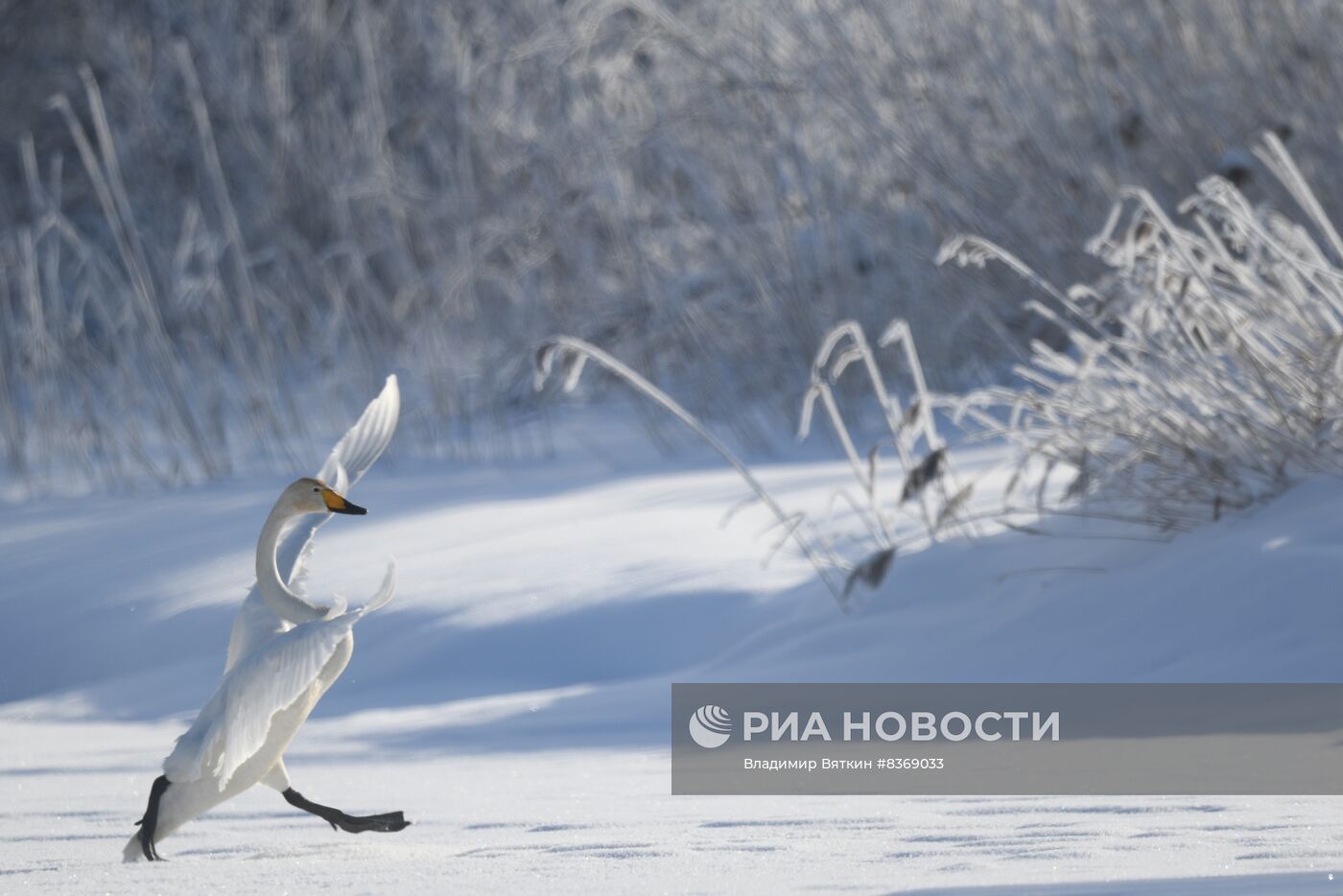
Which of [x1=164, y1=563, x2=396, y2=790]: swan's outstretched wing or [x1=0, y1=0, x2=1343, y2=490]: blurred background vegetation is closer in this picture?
[x1=164, y1=563, x2=396, y2=790]: swan's outstretched wing

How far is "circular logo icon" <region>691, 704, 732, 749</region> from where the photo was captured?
1.92 metres

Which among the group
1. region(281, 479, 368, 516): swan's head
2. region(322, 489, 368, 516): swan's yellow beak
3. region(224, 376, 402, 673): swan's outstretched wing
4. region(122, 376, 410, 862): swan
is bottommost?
region(122, 376, 410, 862): swan

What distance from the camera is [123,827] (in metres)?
1.50

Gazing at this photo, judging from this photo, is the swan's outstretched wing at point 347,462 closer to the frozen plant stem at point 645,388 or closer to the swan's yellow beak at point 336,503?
the swan's yellow beak at point 336,503

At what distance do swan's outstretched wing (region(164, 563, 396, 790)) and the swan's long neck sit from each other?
0.05m

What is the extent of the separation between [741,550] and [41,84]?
561cm

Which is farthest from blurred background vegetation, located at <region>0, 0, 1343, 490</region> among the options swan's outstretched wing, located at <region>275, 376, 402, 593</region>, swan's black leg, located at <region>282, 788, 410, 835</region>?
swan's black leg, located at <region>282, 788, 410, 835</region>

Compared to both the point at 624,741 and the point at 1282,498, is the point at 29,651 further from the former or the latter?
the point at 1282,498

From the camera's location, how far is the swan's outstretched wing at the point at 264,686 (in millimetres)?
1192

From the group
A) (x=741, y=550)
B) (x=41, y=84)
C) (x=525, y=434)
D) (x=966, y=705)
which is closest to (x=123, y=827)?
(x=966, y=705)

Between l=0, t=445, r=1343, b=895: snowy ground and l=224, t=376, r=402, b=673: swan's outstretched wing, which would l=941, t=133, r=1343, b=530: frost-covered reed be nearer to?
l=0, t=445, r=1343, b=895: snowy ground

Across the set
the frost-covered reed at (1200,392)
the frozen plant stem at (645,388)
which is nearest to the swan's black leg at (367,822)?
the frozen plant stem at (645,388)

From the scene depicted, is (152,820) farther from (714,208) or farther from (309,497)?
(714,208)

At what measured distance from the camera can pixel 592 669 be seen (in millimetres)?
2354
